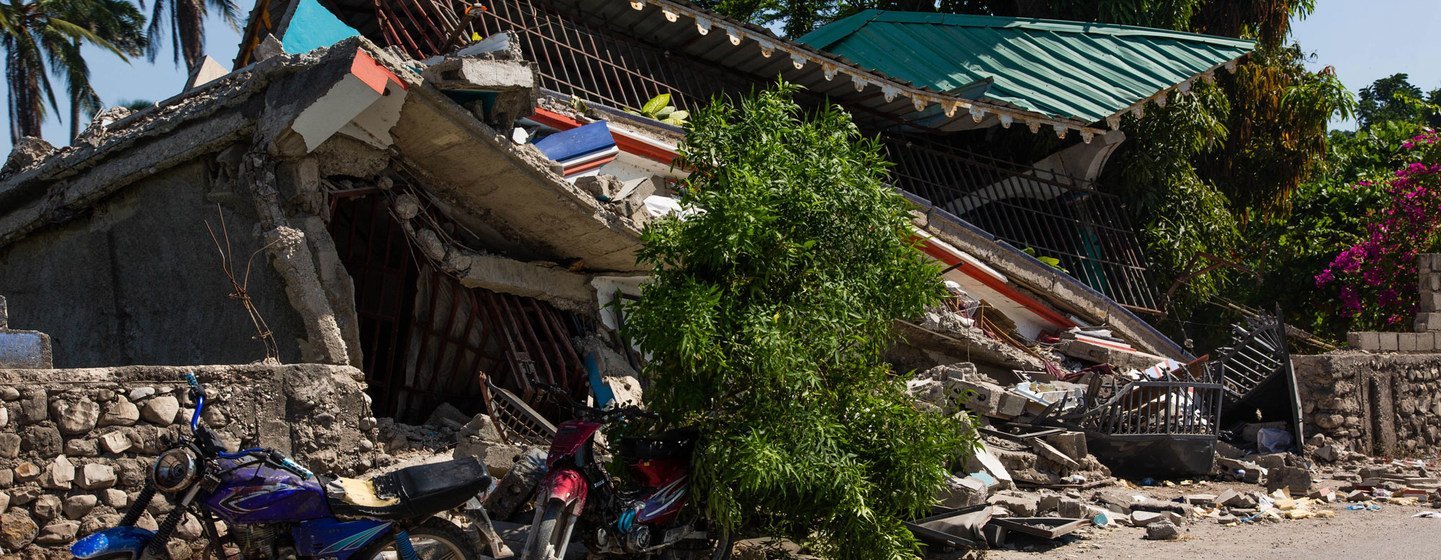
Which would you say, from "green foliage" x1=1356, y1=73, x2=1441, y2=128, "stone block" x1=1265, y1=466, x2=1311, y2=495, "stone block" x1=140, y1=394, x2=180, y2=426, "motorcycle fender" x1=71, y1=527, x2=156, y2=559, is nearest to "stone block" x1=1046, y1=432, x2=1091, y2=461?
"stone block" x1=1265, y1=466, x2=1311, y2=495

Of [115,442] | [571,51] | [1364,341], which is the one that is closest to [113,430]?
[115,442]

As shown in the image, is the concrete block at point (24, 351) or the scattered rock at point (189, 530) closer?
the concrete block at point (24, 351)

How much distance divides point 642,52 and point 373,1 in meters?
2.82

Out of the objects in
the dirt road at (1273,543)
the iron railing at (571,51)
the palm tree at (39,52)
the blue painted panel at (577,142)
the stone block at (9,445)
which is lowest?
the dirt road at (1273,543)

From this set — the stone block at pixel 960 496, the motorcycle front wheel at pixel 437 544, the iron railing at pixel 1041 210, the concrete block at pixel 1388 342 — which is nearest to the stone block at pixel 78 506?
the motorcycle front wheel at pixel 437 544

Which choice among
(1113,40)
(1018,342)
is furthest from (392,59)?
(1113,40)

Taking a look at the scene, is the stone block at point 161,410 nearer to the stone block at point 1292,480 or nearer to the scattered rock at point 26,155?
the scattered rock at point 26,155

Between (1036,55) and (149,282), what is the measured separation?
430 inches

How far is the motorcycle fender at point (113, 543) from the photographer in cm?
451

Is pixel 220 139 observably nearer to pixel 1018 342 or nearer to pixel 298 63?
pixel 298 63

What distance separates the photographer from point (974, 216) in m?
15.0

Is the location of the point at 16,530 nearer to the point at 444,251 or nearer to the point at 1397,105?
the point at 444,251

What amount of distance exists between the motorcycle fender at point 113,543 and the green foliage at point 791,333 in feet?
7.61

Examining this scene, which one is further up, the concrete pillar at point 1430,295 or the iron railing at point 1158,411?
the concrete pillar at point 1430,295
